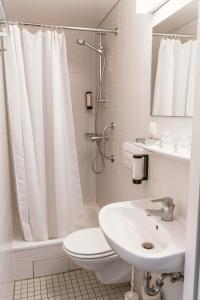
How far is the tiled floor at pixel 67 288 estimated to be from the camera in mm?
1829

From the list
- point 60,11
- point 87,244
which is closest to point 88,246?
point 87,244

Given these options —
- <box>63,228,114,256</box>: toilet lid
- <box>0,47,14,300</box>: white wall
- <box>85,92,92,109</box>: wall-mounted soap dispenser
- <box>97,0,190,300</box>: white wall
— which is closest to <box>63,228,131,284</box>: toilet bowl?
<box>63,228,114,256</box>: toilet lid

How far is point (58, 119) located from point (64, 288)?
4.43 ft

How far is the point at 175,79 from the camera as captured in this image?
4.34 feet

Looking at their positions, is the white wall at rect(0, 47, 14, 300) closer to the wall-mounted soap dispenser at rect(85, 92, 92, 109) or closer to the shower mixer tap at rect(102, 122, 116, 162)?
the shower mixer tap at rect(102, 122, 116, 162)

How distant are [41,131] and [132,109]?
76 centimetres

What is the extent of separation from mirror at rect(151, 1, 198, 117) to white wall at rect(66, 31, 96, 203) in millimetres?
1365

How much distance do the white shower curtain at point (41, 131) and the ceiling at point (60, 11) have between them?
0.33 m

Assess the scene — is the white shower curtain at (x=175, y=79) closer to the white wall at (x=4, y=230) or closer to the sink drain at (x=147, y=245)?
the sink drain at (x=147, y=245)

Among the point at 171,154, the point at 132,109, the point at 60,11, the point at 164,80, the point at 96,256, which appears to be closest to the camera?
the point at 171,154

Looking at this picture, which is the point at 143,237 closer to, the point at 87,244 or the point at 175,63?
the point at 87,244

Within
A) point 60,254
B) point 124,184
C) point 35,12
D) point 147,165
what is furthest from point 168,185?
point 35,12

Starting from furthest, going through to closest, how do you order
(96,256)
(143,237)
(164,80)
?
(96,256)
(164,80)
(143,237)

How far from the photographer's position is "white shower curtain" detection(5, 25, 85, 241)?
73.8 inches
